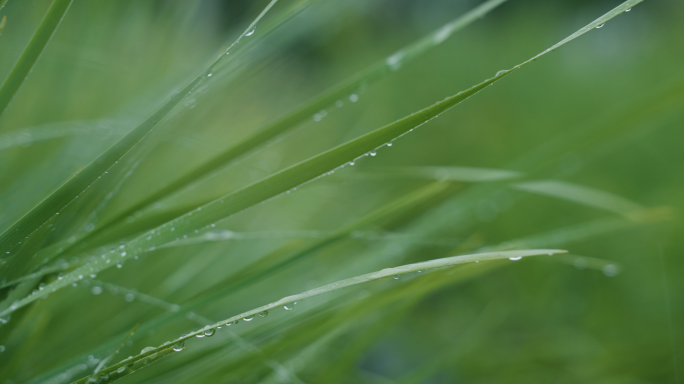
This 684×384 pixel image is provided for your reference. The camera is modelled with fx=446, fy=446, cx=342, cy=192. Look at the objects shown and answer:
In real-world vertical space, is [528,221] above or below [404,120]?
below

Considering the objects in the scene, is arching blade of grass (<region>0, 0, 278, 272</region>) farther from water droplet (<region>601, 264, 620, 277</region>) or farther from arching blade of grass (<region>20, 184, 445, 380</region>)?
water droplet (<region>601, 264, 620, 277</region>)

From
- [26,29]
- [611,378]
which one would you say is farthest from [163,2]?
[611,378]

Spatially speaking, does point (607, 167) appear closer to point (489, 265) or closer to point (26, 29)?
point (489, 265)

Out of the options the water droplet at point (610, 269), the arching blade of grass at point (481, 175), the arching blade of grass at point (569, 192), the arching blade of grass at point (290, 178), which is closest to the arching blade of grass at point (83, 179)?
the arching blade of grass at point (290, 178)

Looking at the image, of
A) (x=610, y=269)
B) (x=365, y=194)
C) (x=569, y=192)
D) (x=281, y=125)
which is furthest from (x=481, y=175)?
(x=365, y=194)

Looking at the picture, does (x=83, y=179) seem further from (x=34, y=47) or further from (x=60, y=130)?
(x=60, y=130)

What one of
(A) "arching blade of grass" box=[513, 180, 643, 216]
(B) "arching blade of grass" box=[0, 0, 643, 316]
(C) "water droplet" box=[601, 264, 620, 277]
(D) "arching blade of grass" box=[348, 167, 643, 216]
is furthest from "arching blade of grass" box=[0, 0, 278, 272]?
(C) "water droplet" box=[601, 264, 620, 277]
